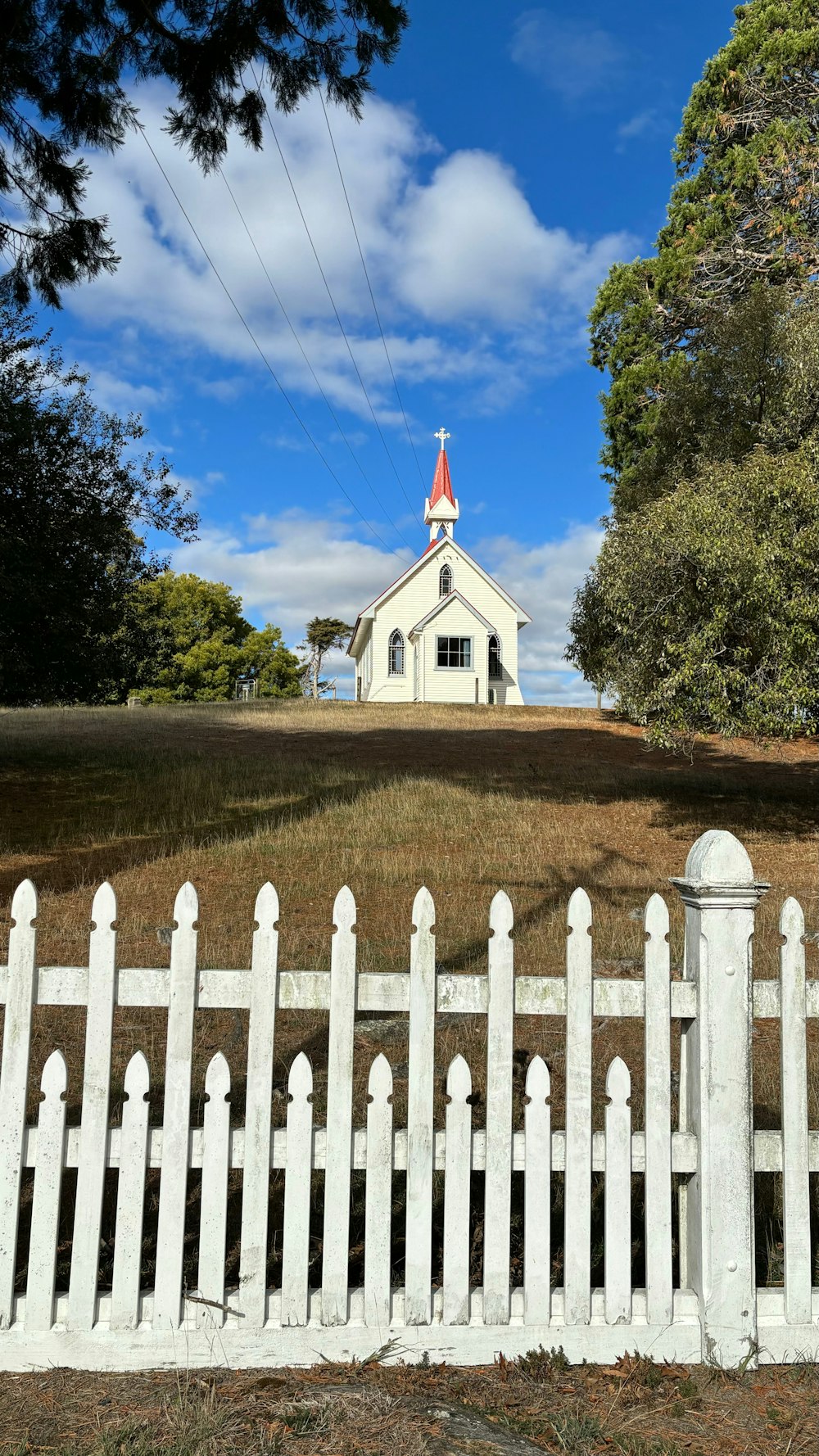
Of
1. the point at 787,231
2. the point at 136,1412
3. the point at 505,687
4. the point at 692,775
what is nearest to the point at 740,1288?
the point at 136,1412

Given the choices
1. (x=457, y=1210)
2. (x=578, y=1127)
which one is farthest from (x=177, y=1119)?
(x=578, y=1127)

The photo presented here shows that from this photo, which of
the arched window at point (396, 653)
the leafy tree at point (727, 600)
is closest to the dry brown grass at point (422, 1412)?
the leafy tree at point (727, 600)

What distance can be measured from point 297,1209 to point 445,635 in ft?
113

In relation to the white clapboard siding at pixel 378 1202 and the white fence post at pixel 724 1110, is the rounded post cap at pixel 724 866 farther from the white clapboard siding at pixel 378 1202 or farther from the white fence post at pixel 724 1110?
the white clapboard siding at pixel 378 1202

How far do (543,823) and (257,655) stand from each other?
4517 cm

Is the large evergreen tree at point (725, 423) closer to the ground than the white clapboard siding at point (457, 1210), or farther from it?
farther from it

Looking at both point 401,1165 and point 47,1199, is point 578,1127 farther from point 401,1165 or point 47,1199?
point 47,1199

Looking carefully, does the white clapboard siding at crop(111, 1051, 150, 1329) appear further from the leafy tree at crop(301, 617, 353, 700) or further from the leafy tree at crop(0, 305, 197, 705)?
the leafy tree at crop(301, 617, 353, 700)

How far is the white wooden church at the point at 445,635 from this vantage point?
3694 centimetres

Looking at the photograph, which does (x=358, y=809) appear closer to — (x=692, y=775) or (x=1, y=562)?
(x=1, y=562)

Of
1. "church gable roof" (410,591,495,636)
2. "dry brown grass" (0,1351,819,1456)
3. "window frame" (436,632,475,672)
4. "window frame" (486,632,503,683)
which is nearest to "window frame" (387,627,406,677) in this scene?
"church gable roof" (410,591,495,636)

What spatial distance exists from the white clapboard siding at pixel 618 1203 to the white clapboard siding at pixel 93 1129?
5.12 ft

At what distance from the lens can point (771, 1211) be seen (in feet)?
12.2

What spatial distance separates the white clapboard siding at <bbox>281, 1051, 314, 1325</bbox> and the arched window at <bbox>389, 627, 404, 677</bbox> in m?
36.0
